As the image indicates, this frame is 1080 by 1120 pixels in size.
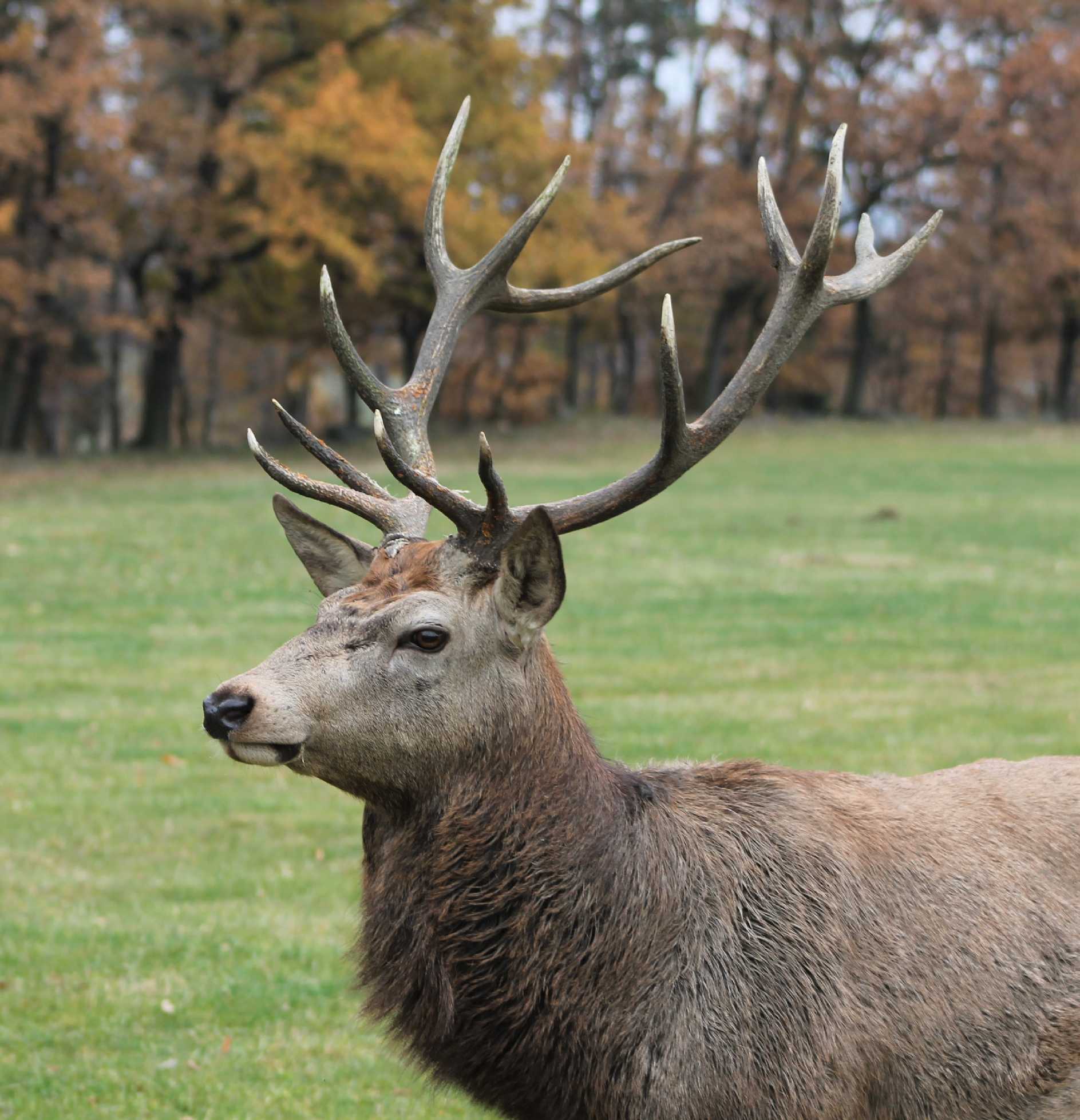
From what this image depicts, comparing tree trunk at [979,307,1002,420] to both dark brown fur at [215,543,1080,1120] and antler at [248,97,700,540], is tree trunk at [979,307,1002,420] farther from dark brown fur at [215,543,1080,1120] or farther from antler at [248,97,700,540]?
dark brown fur at [215,543,1080,1120]

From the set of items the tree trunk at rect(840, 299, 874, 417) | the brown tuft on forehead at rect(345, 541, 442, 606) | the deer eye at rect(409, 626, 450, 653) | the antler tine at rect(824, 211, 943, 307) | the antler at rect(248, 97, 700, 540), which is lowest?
the deer eye at rect(409, 626, 450, 653)

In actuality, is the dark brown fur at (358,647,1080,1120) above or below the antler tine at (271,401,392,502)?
below

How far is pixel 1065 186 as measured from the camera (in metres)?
48.1

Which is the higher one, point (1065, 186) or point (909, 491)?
point (1065, 186)

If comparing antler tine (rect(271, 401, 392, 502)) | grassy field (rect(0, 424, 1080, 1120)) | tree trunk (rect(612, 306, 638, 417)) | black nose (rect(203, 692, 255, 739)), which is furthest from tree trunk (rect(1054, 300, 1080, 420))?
black nose (rect(203, 692, 255, 739))

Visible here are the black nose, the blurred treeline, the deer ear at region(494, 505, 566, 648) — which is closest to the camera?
the black nose

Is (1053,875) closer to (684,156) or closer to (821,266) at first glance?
(821,266)

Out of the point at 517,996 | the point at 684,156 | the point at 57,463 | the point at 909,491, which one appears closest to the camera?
the point at 517,996

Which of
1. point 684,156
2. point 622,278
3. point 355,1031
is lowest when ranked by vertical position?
point 355,1031

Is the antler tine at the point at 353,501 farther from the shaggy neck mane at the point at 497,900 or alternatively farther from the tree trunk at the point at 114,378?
the tree trunk at the point at 114,378

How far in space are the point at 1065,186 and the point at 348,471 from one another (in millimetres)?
47851

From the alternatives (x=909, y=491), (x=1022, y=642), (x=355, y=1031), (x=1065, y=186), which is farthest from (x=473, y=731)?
(x=1065, y=186)

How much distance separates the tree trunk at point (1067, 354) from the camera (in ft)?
168

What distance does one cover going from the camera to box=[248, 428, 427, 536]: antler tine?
4512 mm
